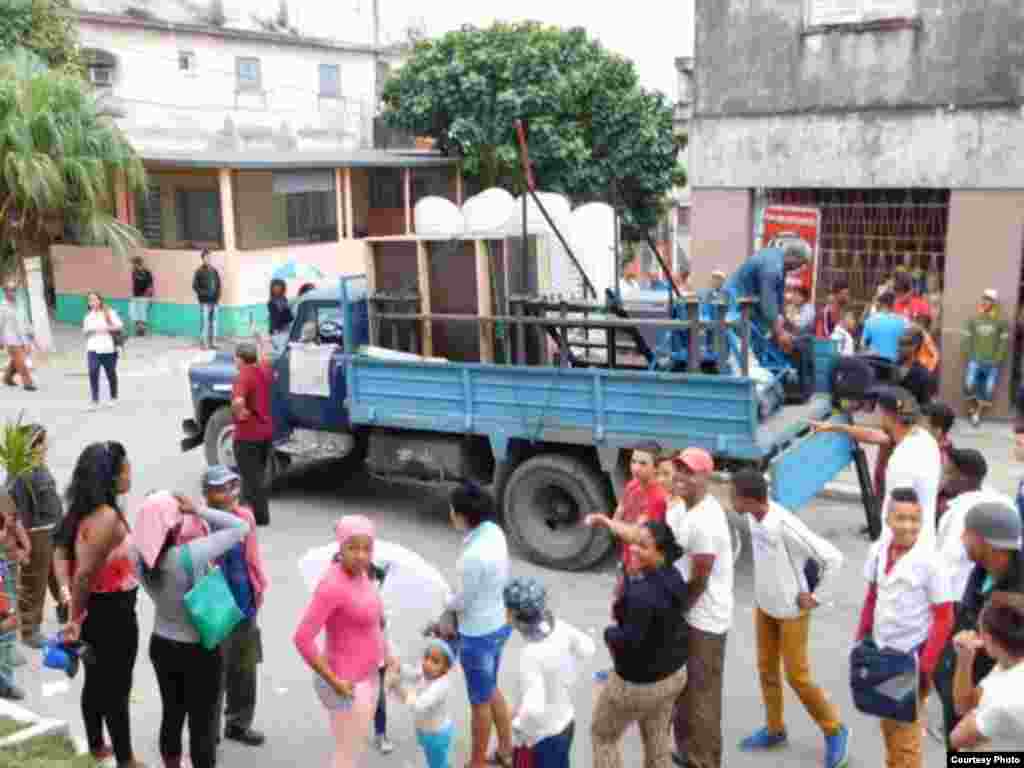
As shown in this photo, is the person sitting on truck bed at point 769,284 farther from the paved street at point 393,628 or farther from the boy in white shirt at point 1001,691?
the boy in white shirt at point 1001,691

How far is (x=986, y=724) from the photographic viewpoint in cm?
306

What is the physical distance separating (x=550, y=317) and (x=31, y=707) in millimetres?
4171

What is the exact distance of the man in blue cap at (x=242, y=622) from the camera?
15.2 feet

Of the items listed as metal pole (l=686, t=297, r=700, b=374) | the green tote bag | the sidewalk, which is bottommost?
the sidewalk

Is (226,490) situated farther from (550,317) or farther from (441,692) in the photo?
(550,317)

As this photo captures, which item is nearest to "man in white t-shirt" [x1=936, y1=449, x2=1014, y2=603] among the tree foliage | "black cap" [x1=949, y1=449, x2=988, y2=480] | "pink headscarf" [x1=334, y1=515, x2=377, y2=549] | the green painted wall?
"black cap" [x1=949, y1=449, x2=988, y2=480]

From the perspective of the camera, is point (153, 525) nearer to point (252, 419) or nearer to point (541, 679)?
point (541, 679)

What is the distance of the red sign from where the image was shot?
1316 cm

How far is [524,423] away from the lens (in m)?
7.62

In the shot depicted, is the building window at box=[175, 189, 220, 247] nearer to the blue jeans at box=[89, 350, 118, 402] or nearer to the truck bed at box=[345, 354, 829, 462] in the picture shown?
the blue jeans at box=[89, 350, 118, 402]

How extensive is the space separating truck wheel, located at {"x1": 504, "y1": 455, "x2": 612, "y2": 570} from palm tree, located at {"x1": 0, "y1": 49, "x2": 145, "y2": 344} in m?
11.2

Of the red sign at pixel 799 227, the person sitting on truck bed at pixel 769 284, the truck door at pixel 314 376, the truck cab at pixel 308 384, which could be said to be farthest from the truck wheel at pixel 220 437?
the red sign at pixel 799 227

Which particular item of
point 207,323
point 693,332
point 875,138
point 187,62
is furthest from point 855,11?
point 187,62

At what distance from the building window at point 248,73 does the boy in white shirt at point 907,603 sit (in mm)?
24407
